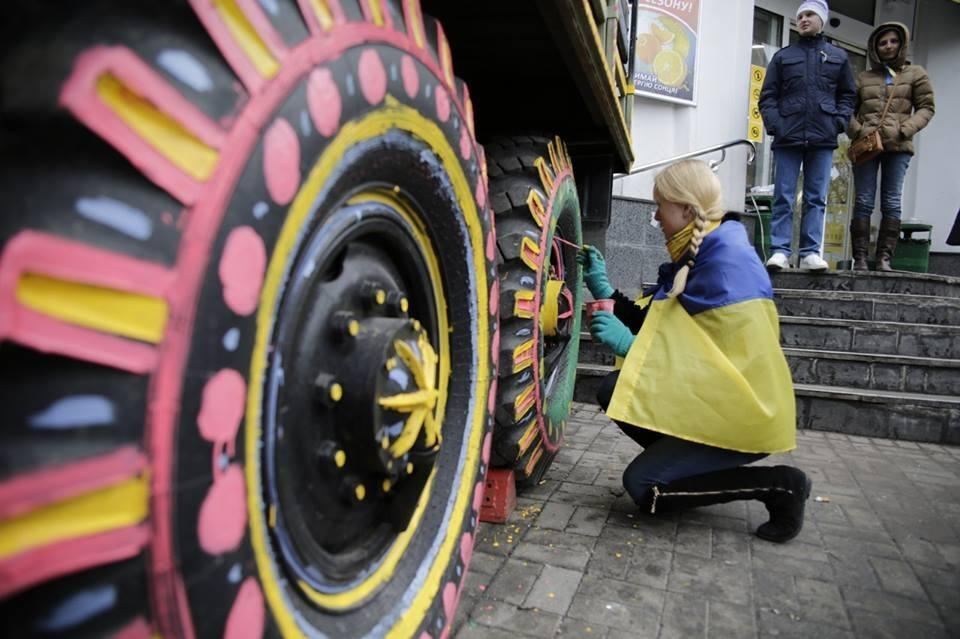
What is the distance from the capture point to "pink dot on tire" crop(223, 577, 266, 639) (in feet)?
2.38

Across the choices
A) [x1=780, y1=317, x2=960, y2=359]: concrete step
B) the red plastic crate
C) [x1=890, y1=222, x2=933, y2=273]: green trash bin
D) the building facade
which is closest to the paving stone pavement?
the red plastic crate

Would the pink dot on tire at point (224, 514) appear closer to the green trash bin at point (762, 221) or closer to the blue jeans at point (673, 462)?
the blue jeans at point (673, 462)

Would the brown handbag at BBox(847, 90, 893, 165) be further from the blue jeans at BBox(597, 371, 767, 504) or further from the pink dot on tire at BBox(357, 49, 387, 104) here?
the pink dot on tire at BBox(357, 49, 387, 104)

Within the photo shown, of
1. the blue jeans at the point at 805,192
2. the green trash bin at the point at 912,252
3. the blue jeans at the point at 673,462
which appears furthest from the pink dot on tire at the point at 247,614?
the green trash bin at the point at 912,252

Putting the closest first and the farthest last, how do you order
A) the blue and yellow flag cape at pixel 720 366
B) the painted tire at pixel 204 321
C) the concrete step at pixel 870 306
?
the painted tire at pixel 204 321 < the blue and yellow flag cape at pixel 720 366 < the concrete step at pixel 870 306

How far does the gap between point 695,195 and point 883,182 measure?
15.5ft

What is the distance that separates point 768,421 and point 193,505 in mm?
2141

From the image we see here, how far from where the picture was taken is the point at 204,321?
63 centimetres

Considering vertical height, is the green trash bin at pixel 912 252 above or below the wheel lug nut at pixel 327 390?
above

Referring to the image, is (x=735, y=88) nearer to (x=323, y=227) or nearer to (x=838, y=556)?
(x=838, y=556)

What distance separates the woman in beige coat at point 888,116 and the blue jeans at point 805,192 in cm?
59

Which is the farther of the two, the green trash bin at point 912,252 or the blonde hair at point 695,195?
the green trash bin at point 912,252

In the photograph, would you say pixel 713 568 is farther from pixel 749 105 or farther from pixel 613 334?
pixel 749 105

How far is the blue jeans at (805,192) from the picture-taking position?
5652mm
